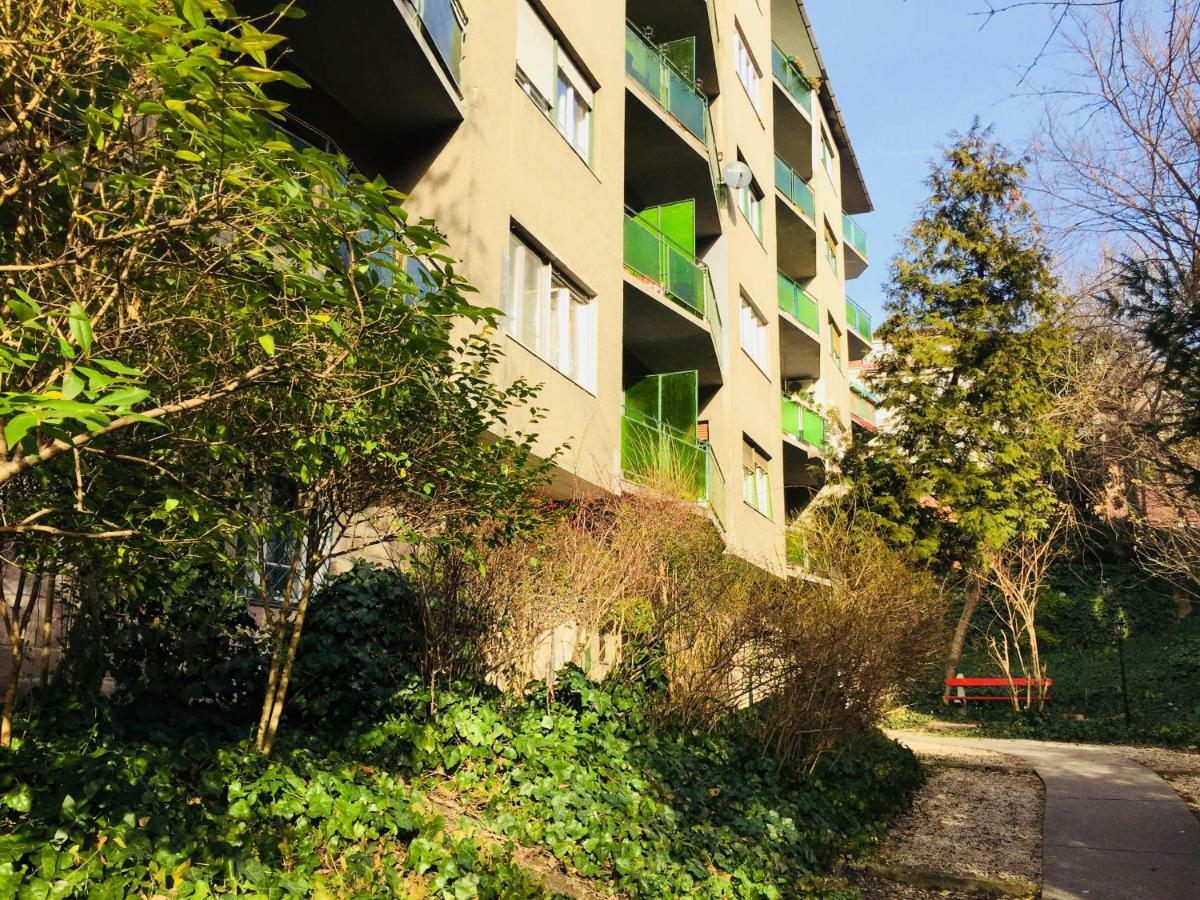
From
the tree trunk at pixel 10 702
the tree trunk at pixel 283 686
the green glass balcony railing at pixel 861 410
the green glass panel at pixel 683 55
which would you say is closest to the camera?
the tree trunk at pixel 10 702

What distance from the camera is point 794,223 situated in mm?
27562

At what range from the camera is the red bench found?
955 inches

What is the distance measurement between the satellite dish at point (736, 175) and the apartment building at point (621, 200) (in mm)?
41

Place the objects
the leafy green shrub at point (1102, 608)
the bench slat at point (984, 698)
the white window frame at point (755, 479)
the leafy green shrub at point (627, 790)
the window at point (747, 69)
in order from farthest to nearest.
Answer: the leafy green shrub at point (1102, 608), the bench slat at point (984, 698), the window at point (747, 69), the white window frame at point (755, 479), the leafy green shrub at point (627, 790)

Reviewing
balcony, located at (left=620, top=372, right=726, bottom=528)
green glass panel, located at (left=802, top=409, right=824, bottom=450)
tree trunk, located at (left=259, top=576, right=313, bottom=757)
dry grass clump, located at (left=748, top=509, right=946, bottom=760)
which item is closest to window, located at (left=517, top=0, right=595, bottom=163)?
balcony, located at (left=620, top=372, right=726, bottom=528)

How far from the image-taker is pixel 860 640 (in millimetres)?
11438

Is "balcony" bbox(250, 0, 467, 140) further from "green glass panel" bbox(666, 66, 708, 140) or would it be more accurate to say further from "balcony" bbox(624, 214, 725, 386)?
"green glass panel" bbox(666, 66, 708, 140)

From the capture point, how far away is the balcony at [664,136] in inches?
653

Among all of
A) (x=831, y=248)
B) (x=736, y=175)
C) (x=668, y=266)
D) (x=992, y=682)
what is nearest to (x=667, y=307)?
(x=668, y=266)

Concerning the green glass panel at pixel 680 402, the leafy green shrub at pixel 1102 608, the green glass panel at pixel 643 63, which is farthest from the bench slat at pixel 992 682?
the green glass panel at pixel 643 63

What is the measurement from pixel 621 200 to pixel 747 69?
10543mm

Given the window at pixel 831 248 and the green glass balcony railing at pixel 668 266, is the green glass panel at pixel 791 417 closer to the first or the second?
the window at pixel 831 248

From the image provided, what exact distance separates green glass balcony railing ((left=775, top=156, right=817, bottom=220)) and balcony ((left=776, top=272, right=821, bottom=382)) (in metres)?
2.00

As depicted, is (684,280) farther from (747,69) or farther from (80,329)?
(80,329)
